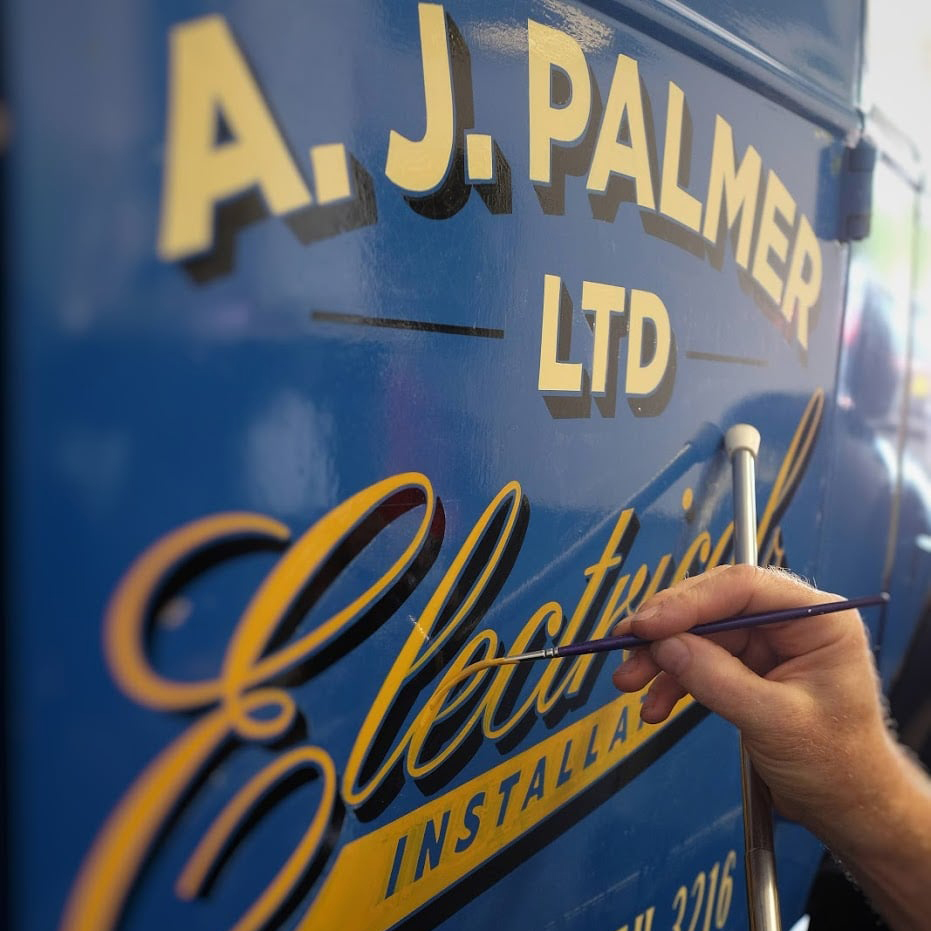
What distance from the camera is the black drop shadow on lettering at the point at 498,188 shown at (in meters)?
0.84

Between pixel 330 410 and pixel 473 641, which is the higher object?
pixel 330 410

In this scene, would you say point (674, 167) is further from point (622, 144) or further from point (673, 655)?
Result: point (673, 655)

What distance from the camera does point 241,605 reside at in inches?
26.4

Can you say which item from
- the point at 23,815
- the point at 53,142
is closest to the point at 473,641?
the point at 23,815

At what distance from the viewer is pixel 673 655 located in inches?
33.3

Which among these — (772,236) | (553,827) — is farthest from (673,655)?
(772,236)

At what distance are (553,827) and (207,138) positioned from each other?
2.63ft

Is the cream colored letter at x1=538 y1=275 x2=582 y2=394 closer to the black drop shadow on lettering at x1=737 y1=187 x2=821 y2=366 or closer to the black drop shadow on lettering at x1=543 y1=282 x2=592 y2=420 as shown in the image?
the black drop shadow on lettering at x1=543 y1=282 x2=592 y2=420

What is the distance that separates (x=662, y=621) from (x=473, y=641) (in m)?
0.18

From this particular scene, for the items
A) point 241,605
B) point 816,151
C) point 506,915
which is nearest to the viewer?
point 241,605

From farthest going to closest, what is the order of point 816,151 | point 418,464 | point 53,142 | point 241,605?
point 816,151
point 418,464
point 241,605
point 53,142

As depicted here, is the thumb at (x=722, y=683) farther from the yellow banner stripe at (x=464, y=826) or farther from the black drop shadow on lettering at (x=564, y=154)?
the black drop shadow on lettering at (x=564, y=154)

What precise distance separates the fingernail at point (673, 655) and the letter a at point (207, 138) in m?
0.52

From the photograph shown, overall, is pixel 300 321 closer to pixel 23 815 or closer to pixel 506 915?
pixel 23 815
